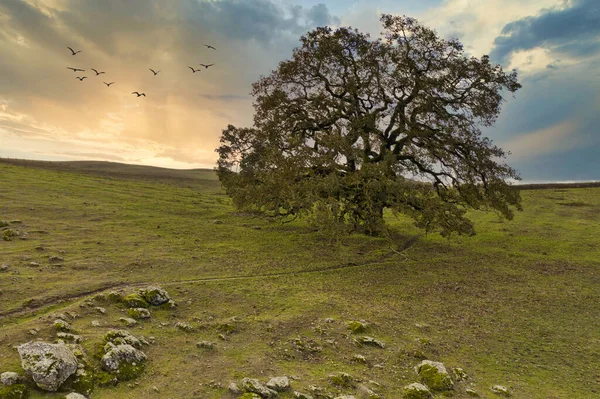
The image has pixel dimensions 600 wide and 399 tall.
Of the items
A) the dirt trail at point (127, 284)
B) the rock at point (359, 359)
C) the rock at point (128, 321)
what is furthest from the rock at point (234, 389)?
the dirt trail at point (127, 284)

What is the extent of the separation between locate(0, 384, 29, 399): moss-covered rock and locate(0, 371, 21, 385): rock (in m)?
0.12

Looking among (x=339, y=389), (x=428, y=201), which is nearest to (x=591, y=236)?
(x=428, y=201)

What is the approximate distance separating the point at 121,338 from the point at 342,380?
6241mm

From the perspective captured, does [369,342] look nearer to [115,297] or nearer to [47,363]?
[47,363]

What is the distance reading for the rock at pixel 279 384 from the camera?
876 centimetres

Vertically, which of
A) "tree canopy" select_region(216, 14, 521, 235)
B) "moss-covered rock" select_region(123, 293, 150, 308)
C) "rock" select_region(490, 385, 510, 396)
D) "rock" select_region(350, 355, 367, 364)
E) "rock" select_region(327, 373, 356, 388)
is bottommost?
"rock" select_region(490, 385, 510, 396)

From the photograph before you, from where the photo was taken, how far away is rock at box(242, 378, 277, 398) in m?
8.44

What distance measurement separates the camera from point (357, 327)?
42.5ft

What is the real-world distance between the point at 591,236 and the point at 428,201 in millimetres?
22491

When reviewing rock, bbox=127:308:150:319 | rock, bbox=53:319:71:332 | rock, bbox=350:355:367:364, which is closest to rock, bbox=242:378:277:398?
rock, bbox=350:355:367:364

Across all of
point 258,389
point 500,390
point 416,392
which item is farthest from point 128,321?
point 500,390

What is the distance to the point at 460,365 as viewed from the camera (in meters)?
11.4

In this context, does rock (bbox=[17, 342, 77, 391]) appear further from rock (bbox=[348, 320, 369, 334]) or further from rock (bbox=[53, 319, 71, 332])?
rock (bbox=[348, 320, 369, 334])

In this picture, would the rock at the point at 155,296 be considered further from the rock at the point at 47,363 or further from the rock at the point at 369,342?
the rock at the point at 369,342
